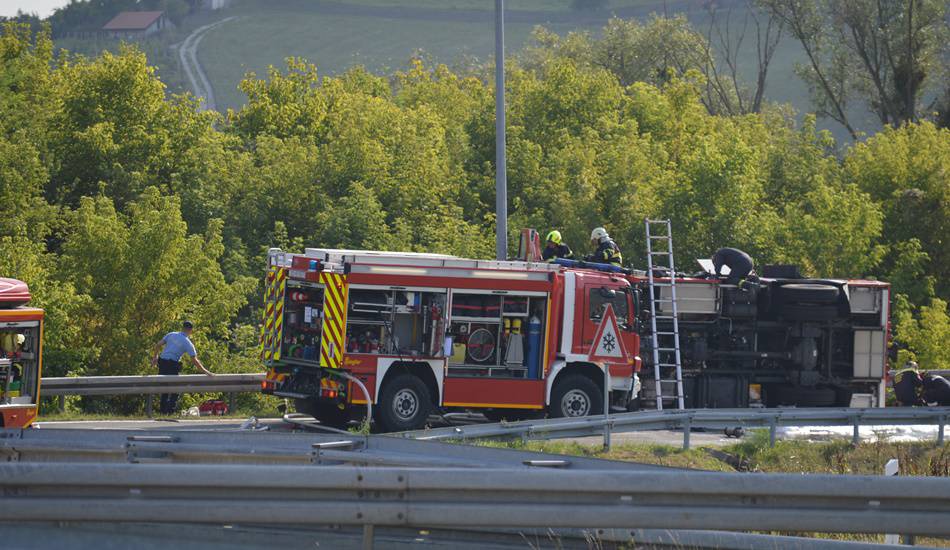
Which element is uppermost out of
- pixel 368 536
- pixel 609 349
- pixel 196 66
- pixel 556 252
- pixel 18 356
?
pixel 196 66

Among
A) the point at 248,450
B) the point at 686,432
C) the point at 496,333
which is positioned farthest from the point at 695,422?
the point at 248,450

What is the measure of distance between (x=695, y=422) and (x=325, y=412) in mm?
5240

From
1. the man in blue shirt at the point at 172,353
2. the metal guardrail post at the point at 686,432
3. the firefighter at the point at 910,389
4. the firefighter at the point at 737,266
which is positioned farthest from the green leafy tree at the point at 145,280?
the metal guardrail post at the point at 686,432

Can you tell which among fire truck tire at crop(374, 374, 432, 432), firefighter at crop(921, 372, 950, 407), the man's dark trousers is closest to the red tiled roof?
the man's dark trousers

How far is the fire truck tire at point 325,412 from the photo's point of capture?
1747cm

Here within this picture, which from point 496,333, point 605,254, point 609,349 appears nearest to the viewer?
point 496,333

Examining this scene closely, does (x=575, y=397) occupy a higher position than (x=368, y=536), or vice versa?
(x=368, y=536)

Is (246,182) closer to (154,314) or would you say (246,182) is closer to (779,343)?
(154,314)

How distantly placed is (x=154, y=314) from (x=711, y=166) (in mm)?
17286

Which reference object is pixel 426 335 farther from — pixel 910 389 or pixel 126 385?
pixel 910 389

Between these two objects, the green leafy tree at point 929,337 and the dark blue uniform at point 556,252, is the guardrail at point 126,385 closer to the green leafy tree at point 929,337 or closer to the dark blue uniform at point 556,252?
the dark blue uniform at point 556,252

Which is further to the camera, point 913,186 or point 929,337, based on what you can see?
point 913,186

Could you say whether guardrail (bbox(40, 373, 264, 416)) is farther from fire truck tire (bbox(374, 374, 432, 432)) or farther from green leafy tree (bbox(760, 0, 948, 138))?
green leafy tree (bbox(760, 0, 948, 138))

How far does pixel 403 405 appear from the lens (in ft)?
55.1
